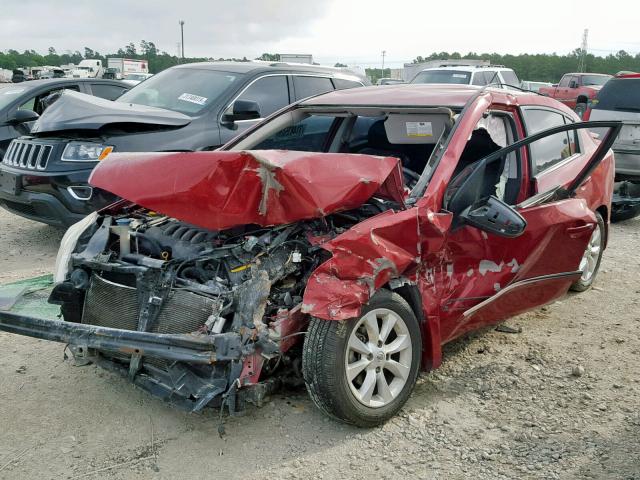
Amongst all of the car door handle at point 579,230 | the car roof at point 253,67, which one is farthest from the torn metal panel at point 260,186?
the car roof at point 253,67

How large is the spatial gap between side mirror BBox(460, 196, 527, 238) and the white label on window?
872mm

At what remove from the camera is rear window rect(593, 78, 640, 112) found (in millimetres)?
8828

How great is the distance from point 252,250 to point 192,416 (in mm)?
983

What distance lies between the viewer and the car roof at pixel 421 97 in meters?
4.02

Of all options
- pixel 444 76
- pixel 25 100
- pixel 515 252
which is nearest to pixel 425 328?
pixel 515 252

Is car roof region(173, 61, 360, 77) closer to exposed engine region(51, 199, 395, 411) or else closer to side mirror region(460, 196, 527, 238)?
exposed engine region(51, 199, 395, 411)

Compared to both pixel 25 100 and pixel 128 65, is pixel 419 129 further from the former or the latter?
pixel 128 65

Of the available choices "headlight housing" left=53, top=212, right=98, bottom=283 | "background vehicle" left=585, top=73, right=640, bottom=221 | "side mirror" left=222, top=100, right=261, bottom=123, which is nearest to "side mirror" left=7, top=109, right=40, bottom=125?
"side mirror" left=222, top=100, right=261, bottom=123

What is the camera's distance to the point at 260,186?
3.16 metres

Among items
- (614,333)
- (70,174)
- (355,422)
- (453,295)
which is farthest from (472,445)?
(70,174)

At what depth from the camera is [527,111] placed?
437cm

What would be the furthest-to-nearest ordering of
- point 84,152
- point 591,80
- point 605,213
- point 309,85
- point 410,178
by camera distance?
point 591,80
point 309,85
point 84,152
point 605,213
point 410,178

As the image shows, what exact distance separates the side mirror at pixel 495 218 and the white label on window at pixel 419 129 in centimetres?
87

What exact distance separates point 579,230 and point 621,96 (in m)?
5.82
